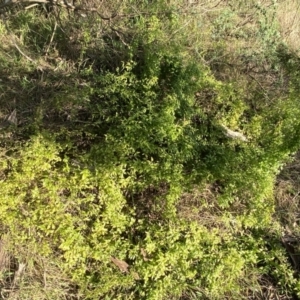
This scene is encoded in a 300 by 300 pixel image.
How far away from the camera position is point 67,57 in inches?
155

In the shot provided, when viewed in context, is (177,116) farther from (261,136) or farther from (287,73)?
(287,73)

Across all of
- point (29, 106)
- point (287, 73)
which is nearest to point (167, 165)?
point (29, 106)

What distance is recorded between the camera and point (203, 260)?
3281mm

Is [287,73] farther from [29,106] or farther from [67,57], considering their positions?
[29,106]

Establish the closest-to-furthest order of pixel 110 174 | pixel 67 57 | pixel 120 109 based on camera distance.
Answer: pixel 110 174, pixel 120 109, pixel 67 57

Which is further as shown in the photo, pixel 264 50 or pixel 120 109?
pixel 264 50

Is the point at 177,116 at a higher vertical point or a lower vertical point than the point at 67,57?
lower

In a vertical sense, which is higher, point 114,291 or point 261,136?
point 261,136

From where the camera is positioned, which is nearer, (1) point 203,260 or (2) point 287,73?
(1) point 203,260

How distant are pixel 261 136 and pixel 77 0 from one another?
2092 millimetres

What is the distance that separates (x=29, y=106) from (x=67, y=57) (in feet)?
2.07

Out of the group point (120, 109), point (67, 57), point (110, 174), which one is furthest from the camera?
point (67, 57)

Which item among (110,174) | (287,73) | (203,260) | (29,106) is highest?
(287,73)

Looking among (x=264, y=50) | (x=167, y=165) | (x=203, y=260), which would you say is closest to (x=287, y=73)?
(x=264, y=50)
